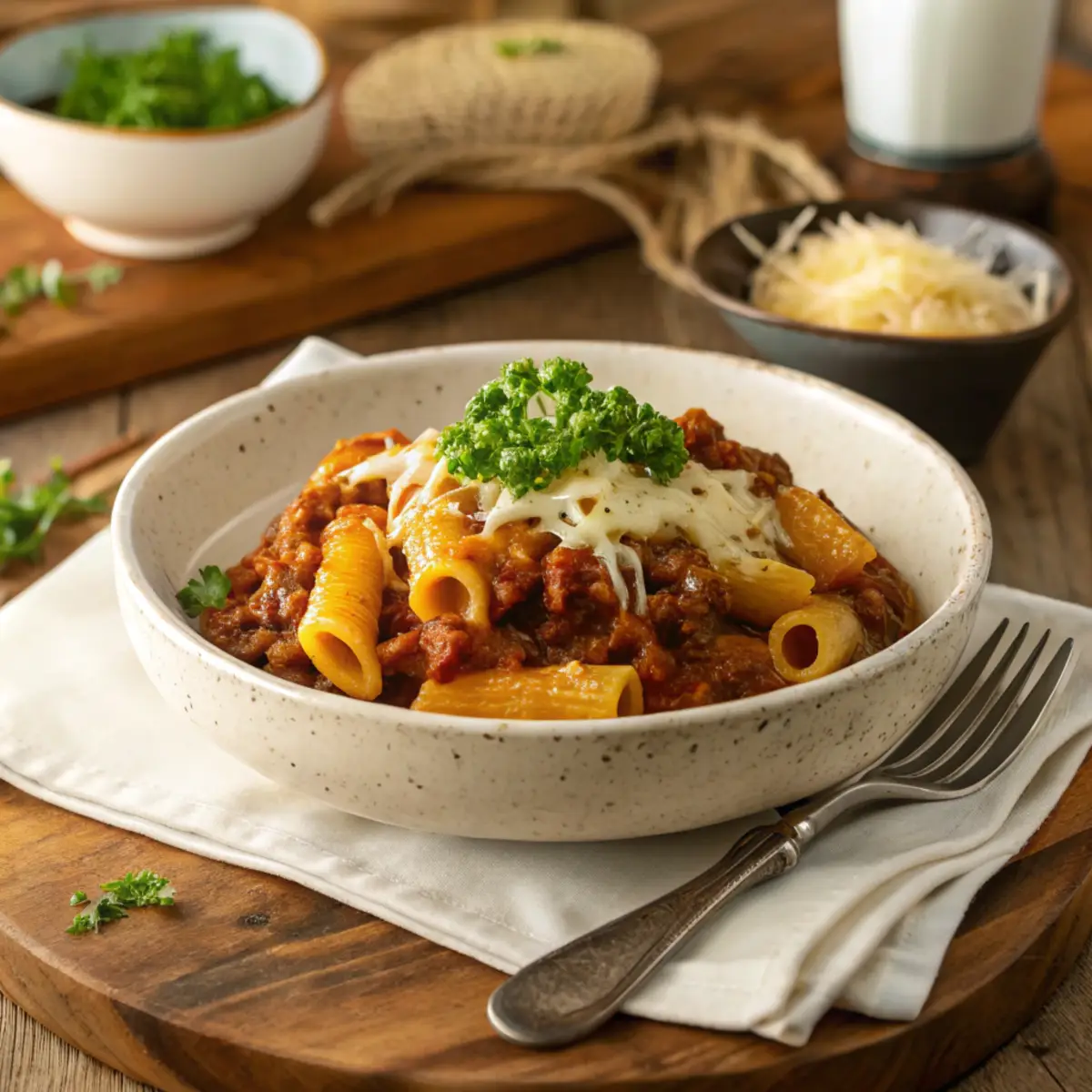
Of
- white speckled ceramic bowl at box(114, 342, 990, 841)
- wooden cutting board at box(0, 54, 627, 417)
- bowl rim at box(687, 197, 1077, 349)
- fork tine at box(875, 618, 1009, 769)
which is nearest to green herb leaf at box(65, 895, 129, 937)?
white speckled ceramic bowl at box(114, 342, 990, 841)

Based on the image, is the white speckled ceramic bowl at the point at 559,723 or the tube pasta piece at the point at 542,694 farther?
the tube pasta piece at the point at 542,694

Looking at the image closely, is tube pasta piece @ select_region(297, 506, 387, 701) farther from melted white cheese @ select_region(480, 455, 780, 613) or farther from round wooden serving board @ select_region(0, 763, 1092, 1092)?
round wooden serving board @ select_region(0, 763, 1092, 1092)

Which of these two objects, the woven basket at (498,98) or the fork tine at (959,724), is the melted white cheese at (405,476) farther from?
the woven basket at (498,98)

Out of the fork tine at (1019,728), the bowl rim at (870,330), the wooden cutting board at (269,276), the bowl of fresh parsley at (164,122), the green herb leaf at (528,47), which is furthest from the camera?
the green herb leaf at (528,47)

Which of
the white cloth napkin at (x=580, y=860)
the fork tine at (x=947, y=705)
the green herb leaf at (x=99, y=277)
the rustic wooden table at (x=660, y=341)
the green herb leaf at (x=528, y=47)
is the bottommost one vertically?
the rustic wooden table at (x=660, y=341)

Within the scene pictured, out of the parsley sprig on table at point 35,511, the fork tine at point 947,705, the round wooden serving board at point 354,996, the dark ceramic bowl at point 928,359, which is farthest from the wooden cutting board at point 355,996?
the dark ceramic bowl at point 928,359

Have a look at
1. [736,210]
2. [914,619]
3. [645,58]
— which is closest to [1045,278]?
[736,210]

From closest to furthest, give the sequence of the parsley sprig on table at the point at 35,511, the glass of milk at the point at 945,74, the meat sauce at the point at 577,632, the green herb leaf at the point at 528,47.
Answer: the meat sauce at the point at 577,632 → the parsley sprig on table at the point at 35,511 → the glass of milk at the point at 945,74 → the green herb leaf at the point at 528,47
